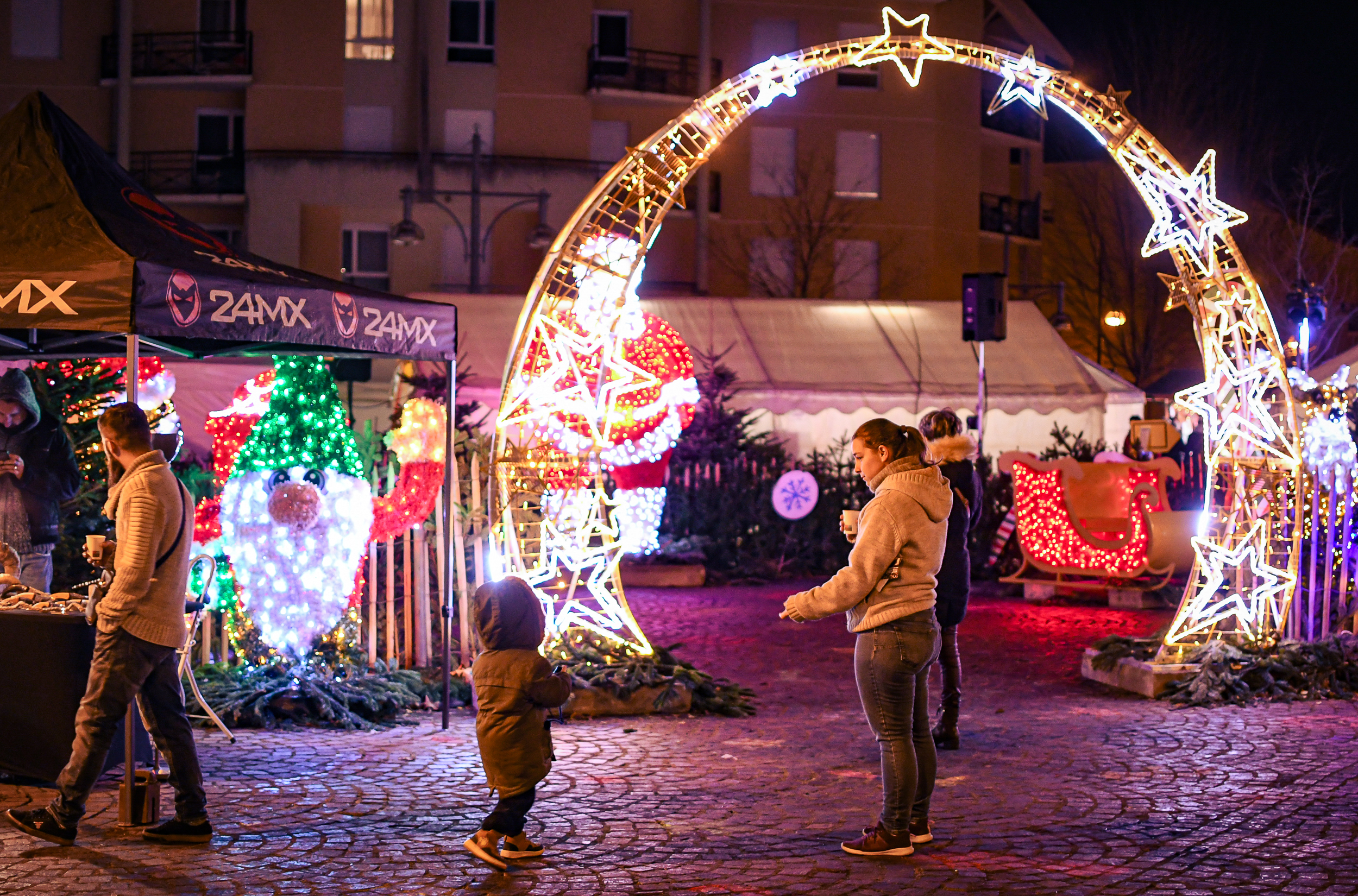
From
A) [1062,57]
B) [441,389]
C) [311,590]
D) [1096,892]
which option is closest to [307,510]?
[311,590]

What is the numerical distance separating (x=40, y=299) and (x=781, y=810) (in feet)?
12.6

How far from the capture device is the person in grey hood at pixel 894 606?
18.8 feet

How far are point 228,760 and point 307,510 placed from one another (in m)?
1.58

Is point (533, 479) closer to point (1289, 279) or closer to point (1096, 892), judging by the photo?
point (1096, 892)

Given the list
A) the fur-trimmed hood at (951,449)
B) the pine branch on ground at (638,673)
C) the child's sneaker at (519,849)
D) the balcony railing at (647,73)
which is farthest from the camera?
the balcony railing at (647,73)

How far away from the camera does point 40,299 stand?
6.35 m

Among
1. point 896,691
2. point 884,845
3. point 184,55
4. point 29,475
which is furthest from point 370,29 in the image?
point 884,845

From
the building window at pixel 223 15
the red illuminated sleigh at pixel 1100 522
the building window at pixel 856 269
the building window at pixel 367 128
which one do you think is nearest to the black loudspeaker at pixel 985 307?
the red illuminated sleigh at pixel 1100 522

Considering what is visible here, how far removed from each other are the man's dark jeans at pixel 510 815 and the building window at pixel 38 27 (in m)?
31.3

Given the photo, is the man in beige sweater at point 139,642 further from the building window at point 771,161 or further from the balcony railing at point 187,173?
the building window at point 771,161

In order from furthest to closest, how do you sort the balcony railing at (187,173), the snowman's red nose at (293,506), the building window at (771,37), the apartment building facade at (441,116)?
the building window at (771,37)
the balcony railing at (187,173)
the apartment building facade at (441,116)
the snowman's red nose at (293,506)

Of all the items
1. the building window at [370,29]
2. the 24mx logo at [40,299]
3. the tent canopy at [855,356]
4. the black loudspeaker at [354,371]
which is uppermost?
the building window at [370,29]

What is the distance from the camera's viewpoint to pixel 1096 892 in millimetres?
5336

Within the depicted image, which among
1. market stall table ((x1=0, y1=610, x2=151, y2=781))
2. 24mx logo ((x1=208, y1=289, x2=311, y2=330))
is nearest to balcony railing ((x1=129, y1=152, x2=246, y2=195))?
24mx logo ((x1=208, y1=289, x2=311, y2=330))
